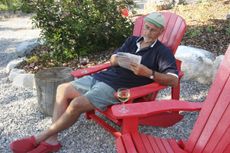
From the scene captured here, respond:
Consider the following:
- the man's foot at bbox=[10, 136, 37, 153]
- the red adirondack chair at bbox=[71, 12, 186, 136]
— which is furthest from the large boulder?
the man's foot at bbox=[10, 136, 37, 153]

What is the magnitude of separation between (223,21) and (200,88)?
205 centimetres

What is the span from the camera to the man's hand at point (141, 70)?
3.14 m

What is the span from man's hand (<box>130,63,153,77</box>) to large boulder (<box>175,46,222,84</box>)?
169 cm

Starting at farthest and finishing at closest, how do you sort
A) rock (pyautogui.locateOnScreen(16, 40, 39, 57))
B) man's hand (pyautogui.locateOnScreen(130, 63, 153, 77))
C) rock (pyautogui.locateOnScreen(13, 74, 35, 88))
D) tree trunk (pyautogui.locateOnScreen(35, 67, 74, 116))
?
rock (pyautogui.locateOnScreen(16, 40, 39, 57))
rock (pyautogui.locateOnScreen(13, 74, 35, 88))
tree trunk (pyautogui.locateOnScreen(35, 67, 74, 116))
man's hand (pyautogui.locateOnScreen(130, 63, 153, 77))

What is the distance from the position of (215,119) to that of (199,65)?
2.30 m

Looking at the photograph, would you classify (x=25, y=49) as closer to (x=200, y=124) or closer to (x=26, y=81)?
(x=26, y=81)

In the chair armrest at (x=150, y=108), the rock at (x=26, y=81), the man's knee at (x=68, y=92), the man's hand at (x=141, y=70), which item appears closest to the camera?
the chair armrest at (x=150, y=108)

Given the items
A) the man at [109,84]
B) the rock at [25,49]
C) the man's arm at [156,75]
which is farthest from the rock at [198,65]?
the rock at [25,49]

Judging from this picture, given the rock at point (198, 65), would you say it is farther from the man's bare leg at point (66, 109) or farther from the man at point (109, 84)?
the man's bare leg at point (66, 109)

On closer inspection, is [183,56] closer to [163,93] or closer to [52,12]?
[163,93]

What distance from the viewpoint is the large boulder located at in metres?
A: 4.67

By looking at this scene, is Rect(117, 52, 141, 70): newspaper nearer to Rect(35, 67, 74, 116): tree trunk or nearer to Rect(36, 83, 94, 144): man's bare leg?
Rect(36, 83, 94, 144): man's bare leg

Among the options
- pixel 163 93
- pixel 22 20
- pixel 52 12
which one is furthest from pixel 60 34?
pixel 22 20

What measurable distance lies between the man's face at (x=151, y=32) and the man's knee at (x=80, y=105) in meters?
0.76
